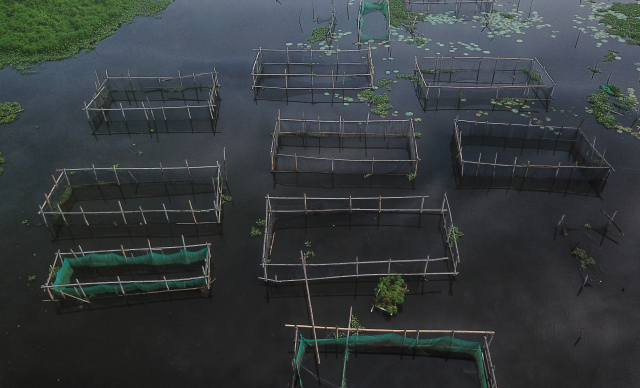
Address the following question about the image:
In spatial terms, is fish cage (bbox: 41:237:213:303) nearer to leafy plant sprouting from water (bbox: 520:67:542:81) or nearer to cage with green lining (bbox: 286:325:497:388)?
cage with green lining (bbox: 286:325:497:388)

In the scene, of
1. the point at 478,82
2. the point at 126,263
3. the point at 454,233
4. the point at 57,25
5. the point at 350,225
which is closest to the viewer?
the point at 126,263

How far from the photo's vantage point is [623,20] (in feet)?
117

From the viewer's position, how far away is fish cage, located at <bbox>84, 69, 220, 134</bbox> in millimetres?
25297

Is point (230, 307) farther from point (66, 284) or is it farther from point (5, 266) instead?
point (5, 266)

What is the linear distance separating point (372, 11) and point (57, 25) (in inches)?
1004

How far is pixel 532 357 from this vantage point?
15031mm

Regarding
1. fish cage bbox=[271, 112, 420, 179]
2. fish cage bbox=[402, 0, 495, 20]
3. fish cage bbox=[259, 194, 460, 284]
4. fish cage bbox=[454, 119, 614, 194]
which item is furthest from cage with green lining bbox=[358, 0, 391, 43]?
fish cage bbox=[259, 194, 460, 284]

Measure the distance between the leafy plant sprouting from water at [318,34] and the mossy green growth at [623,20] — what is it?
22089 mm

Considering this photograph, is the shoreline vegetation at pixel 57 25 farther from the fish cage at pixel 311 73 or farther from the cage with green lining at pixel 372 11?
the cage with green lining at pixel 372 11

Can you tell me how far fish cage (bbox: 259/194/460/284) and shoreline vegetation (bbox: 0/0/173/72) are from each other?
76.9 feet

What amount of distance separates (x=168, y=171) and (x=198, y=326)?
8.55 m

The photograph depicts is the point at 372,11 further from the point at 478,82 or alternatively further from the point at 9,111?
the point at 9,111

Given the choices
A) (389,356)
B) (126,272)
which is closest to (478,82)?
(389,356)

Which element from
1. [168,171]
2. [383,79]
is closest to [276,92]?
[383,79]
